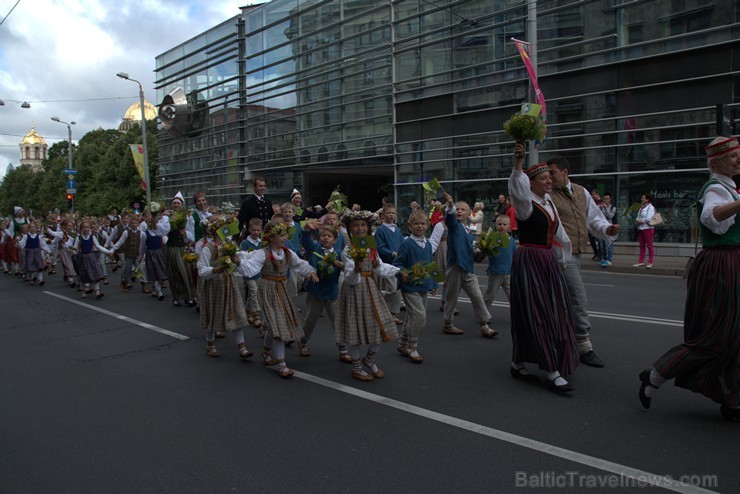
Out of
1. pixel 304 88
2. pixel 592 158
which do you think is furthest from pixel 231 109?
pixel 592 158

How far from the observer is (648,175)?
18172mm

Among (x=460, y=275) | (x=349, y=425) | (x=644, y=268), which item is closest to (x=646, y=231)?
(x=644, y=268)

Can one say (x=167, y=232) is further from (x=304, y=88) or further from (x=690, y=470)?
(x=304, y=88)

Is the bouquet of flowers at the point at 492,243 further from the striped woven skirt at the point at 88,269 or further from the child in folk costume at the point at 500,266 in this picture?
the striped woven skirt at the point at 88,269

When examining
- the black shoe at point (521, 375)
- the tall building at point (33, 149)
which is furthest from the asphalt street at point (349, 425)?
the tall building at point (33, 149)

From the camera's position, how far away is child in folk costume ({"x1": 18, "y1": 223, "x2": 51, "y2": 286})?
51.5 ft

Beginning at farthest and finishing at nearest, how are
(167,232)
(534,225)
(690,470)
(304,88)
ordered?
(304,88)
(167,232)
(534,225)
(690,470)

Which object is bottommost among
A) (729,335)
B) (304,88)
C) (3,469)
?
(3,469)

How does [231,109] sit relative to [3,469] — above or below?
above

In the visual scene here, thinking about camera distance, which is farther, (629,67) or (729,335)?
(629,67)

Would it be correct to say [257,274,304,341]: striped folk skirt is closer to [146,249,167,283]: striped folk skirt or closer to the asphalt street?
the asphalt street

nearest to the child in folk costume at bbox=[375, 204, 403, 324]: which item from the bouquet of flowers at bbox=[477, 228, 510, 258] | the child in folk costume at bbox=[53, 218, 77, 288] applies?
the bouquet of flowers at bbox=[477, 228, 510, 258]

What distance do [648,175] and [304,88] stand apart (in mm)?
18957

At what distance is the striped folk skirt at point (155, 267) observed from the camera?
12.2 metres
